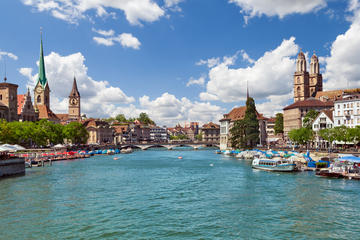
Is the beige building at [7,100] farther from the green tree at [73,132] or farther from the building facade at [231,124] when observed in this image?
the building facade at [231,124]

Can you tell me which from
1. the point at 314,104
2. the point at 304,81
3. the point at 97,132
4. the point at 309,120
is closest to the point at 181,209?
the point at 309,120

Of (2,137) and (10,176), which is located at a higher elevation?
(2,137)

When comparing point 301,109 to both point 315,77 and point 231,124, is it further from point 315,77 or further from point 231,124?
point 315,77

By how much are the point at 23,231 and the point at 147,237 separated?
7.51m

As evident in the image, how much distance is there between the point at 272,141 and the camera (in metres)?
147

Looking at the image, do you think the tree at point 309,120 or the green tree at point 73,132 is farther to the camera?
the green tree at point 73,132

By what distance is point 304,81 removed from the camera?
166500 mm

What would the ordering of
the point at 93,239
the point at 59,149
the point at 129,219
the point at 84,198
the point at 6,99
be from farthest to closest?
the point at 6,99, the point at 59,149, the point at 84,198, the point at 129,219, the point at 93,239

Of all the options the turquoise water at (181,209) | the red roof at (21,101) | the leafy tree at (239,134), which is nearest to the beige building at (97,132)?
the red roof at (21,101)

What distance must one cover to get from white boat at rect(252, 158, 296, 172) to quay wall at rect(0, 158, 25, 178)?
35.0 meters

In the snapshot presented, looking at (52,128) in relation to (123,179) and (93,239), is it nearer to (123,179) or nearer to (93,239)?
(123,179)

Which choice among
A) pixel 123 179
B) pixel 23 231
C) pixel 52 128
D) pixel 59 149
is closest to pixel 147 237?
pixel 23 231

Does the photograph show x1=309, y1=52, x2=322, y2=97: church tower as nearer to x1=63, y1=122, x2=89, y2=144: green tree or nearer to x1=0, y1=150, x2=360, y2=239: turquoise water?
x1=63, y1=122, x2=89, y2=144: green tree

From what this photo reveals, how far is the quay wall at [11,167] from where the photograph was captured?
44625mm
